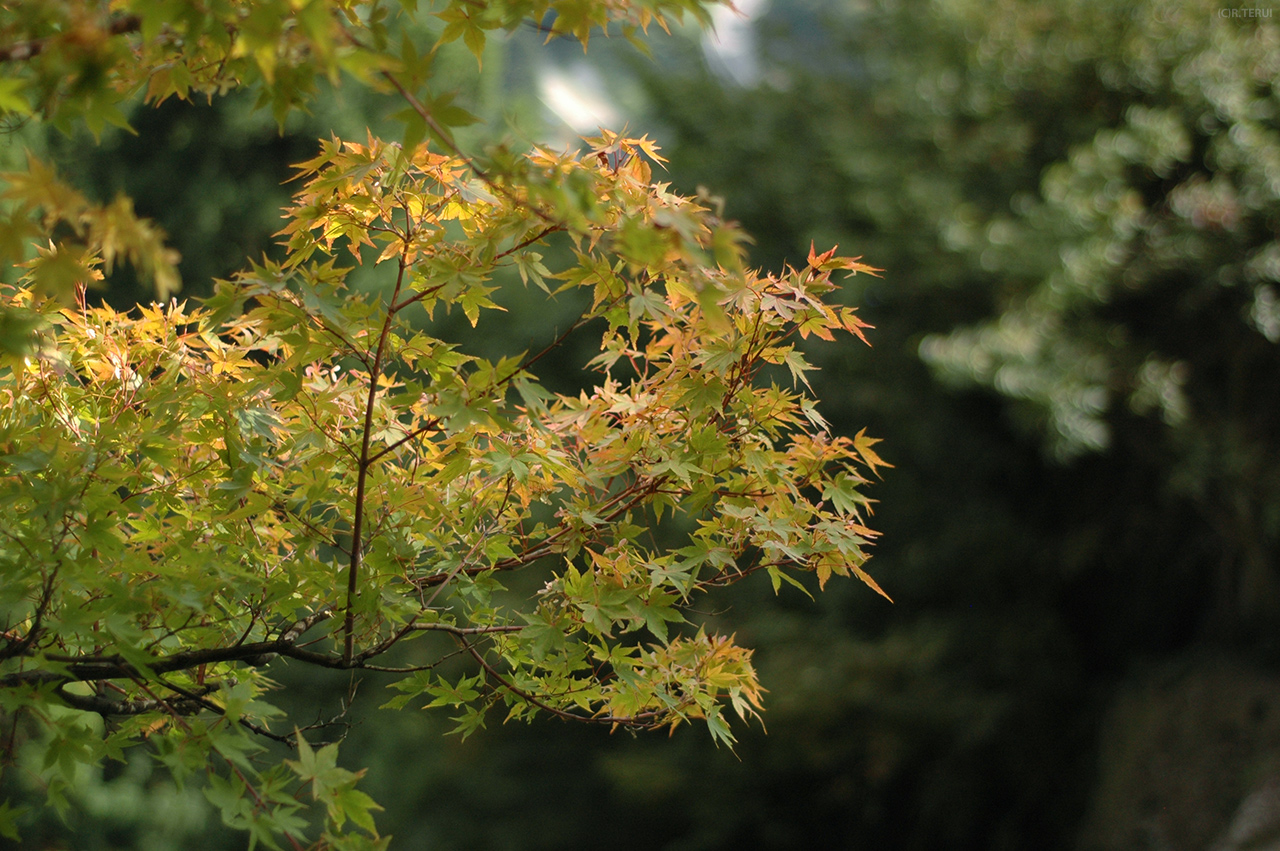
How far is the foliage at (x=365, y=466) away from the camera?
94cm

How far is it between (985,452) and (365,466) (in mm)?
4047

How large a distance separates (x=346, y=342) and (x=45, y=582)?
38cm

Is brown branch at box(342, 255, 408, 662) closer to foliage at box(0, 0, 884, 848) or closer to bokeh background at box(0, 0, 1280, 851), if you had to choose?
foliage at box(0, 0, 884, 848)

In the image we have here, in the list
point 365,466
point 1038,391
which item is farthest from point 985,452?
point 365,466

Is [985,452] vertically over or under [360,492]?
over

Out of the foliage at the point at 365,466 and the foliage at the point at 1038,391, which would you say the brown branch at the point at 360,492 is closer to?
the foliage at the point at 365,466

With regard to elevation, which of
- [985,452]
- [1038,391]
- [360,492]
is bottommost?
[360,492]

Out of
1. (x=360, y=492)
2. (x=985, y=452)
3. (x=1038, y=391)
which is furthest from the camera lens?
(x=985, y=452)

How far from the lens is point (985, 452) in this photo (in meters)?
4.57

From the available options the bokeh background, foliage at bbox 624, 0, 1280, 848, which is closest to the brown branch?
the bokeh background

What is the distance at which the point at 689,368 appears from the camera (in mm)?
1116

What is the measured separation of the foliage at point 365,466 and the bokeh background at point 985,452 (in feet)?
5.98

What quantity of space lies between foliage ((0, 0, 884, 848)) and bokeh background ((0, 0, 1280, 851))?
1.82 m

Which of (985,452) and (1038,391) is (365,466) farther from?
(985,452)
